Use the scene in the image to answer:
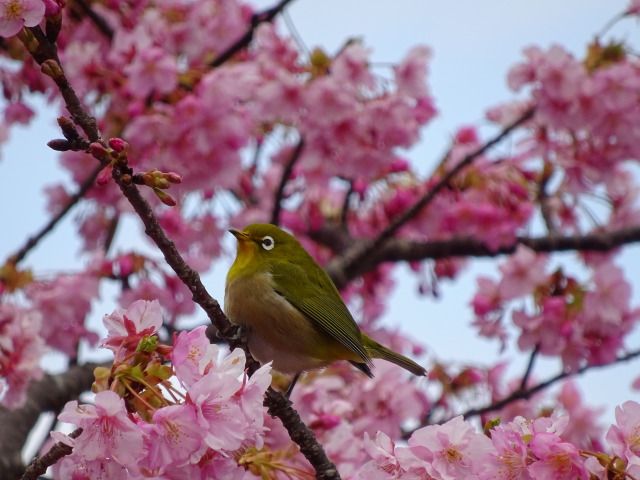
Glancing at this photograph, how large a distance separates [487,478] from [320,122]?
329 cm

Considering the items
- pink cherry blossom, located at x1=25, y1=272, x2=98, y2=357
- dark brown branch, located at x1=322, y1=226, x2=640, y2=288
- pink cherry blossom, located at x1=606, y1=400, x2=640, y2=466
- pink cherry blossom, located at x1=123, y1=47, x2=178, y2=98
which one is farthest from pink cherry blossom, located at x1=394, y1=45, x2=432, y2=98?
pink cherry blossom, located at x1=606, y1=400, x2=640, y2=466

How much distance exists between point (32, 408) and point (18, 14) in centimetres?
236

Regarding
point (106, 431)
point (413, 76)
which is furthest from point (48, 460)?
point (413, 76)

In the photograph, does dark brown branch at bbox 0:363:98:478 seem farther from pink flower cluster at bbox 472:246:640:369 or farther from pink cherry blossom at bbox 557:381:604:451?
pink cherry blossom at bbox 557:381:604:451

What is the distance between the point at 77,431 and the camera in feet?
6.64

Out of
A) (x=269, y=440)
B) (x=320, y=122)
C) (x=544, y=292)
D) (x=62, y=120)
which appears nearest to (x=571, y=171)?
(x=544, y=292)

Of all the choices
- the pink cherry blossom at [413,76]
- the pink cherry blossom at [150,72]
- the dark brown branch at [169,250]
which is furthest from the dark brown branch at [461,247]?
the dark brown branch at [169,250]

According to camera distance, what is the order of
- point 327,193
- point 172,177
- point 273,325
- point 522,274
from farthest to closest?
point 327,193 → point 522,274 → point 273,325 → point 172,177

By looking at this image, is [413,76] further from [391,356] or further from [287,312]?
[287,312]

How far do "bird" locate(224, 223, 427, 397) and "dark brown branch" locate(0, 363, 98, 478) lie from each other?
1132mm

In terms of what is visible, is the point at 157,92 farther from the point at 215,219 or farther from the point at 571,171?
the point at 571,171

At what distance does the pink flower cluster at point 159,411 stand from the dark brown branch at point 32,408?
1526mm

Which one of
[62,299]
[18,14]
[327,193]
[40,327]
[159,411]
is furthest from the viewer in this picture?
[327,193]

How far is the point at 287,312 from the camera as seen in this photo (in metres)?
3.61
